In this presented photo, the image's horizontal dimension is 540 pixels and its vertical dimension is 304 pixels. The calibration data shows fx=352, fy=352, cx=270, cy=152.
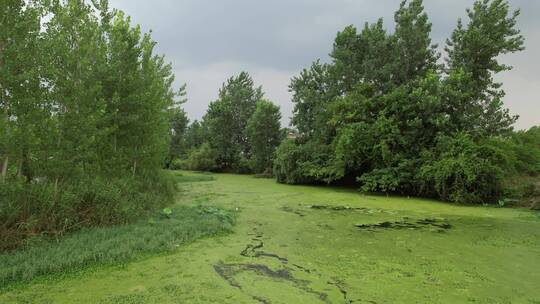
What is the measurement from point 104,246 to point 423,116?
37.0 feet

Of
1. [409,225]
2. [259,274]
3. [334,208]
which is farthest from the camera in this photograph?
[334,208]

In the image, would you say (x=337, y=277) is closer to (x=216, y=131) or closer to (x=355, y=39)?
(x=355, y=39)

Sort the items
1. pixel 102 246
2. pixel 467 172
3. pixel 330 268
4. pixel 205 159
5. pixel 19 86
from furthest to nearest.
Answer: pixel 205 159, pixel 467 172, pixel 19 86, pixel 102 246, pixel 330 268

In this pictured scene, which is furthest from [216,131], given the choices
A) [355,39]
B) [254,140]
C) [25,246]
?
[25,246]

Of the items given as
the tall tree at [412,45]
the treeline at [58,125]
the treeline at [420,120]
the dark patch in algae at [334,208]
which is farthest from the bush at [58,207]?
the tall tree at [412,45]

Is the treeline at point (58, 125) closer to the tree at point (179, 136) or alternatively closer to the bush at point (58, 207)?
the bush at point (58, 207)

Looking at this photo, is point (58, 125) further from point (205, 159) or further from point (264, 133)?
point (205, 159)

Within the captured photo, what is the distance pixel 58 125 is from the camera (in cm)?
530

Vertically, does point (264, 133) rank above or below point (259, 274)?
above

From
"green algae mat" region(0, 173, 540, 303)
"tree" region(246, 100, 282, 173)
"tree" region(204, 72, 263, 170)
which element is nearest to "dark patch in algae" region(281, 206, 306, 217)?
"green algae mat" region(0, 173, 540, 303)

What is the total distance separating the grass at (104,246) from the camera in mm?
3785

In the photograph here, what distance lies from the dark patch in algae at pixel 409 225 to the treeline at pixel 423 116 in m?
3.65

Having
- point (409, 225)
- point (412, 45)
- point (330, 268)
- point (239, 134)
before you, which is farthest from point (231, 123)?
point (330, 268)

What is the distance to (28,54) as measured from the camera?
4953 millimetres
